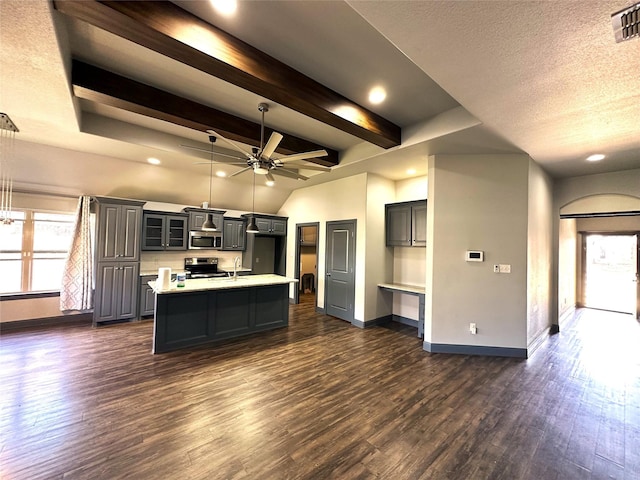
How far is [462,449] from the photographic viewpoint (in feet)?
6.80

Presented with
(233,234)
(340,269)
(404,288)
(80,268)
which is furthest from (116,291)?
(404,288)

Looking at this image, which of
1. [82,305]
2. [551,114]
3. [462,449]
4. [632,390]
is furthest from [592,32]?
[82,305]

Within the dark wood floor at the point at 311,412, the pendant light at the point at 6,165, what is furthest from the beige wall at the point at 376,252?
the pendant light at the point at 6,165

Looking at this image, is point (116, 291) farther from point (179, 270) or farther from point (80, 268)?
point (179, 270)

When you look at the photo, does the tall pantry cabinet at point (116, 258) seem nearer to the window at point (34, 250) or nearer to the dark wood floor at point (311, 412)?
the window at point (34, 250)

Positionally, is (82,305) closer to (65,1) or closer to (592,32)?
(65,1)

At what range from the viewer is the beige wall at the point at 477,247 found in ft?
12.4

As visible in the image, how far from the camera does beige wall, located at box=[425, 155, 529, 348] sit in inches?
149

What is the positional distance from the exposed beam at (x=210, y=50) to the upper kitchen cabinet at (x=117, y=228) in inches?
163

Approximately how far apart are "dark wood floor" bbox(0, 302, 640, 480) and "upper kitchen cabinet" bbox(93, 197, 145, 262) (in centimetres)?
→ 163

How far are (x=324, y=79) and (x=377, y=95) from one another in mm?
673

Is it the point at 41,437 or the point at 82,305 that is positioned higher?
the point at 82,305

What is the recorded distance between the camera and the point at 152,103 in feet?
9.71

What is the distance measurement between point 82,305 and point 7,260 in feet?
4.58
